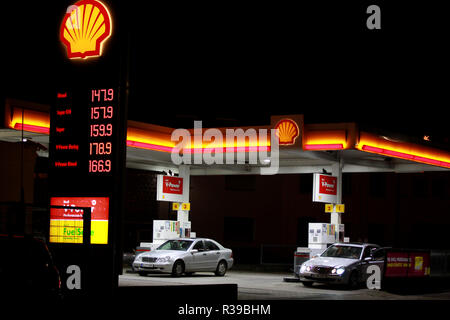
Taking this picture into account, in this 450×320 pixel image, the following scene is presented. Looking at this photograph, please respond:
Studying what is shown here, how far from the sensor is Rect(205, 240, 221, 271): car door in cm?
2819

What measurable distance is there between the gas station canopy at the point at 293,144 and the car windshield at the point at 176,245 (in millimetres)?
3476

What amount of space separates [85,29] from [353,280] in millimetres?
13052

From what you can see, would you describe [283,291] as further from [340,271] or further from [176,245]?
[176,245]

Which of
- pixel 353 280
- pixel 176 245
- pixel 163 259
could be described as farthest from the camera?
pixel 176 245

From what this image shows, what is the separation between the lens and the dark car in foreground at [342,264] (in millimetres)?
23312

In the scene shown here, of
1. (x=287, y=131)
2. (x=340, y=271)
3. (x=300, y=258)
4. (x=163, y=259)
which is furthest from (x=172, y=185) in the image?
(x=340, y=271)

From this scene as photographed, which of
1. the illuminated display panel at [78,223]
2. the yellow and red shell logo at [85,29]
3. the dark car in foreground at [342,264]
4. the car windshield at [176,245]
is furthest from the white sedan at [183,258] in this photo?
the yellow and red shell logo at [85,29]

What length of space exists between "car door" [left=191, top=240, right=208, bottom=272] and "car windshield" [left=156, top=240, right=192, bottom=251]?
30 cm

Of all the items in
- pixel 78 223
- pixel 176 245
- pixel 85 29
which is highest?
pixel 85 29

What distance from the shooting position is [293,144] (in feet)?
84.8

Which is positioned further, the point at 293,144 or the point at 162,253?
the point at 162,253

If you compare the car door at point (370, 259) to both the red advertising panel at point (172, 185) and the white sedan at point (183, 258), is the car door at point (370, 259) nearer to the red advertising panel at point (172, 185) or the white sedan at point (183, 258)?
the white sedan at point (183, 258)
